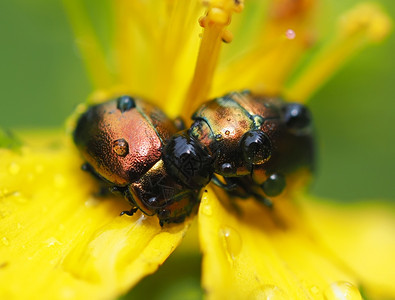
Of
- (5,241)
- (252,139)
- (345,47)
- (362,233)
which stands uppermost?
(345,47)

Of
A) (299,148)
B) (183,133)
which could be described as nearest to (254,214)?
(299,148)

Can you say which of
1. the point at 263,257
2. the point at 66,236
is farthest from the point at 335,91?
the point at 66,236

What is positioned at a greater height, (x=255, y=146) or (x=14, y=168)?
(x=255, y=146)

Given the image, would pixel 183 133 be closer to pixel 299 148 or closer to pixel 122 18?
pixel 299 148

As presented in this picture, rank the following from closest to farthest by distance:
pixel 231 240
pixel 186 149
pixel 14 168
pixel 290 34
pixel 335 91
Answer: pixel 186 149 < pixel 231 240 < pixel 14 168 < pixel 290 34 < pixel 335 91

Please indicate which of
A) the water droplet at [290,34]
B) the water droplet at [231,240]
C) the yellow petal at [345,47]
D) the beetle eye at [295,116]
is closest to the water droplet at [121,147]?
the water droplet at [231,240]

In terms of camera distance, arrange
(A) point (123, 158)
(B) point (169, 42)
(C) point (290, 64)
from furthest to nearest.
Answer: (C) point (290, 64), (B) point (169, 42), (A) point (123, 158)

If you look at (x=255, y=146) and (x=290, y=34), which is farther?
(x=290, y=34)

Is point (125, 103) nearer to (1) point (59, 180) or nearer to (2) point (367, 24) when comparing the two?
(1) point (59, 180)
